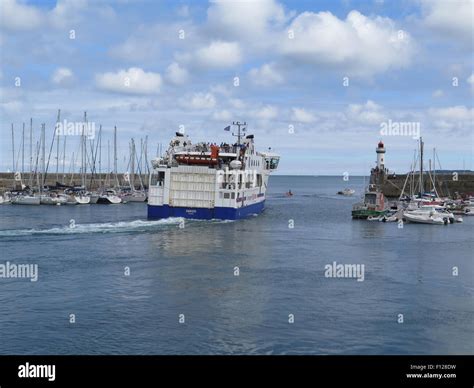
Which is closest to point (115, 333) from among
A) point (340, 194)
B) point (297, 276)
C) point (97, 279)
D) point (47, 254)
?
point (97, 279)

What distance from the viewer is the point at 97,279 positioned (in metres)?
33.7

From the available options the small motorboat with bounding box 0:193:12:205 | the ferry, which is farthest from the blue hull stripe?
the small motorboat with bounding box 0:193:12:205

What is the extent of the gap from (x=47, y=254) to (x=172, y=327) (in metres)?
21.2

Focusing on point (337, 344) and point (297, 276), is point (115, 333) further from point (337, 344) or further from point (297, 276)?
point (297, 276)

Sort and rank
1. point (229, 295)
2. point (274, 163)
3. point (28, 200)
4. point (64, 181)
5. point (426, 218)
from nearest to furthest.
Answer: point (229, 295), point (426, 218), point (28, 200), point (274, 163), point (64, 181)

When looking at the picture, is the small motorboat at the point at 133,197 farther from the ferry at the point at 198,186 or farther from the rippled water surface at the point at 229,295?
the rippled water surface at the point at 229,295

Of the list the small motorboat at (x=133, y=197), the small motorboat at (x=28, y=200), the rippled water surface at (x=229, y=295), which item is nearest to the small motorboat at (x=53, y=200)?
the small motorboat at (x=28, y=200)

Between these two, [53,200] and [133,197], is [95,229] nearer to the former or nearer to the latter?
[53,200]

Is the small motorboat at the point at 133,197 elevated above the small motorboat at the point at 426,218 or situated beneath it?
elevated above

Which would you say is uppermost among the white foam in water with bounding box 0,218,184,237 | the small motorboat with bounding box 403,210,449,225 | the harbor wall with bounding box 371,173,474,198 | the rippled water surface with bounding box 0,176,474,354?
the harbor wall with bounding box 371,173,474,198

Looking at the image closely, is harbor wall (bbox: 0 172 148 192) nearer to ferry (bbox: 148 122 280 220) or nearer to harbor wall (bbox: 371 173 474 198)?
Result: ferry (bbox: 148 122 280 220)

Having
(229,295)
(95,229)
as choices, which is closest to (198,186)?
(95,229)
